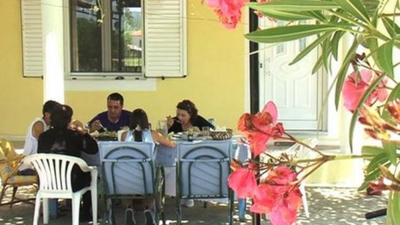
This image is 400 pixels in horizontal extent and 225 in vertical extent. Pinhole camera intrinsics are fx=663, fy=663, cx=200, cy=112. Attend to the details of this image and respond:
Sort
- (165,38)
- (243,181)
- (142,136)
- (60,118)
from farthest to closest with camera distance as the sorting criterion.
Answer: (165,38) → (142,136) → (60,118) → (243,181)

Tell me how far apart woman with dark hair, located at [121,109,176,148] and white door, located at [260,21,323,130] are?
12.9 ft

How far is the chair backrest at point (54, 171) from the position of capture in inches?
215

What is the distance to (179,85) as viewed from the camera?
9.29m

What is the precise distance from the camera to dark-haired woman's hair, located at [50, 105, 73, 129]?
5551mm

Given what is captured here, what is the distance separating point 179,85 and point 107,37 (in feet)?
4.21

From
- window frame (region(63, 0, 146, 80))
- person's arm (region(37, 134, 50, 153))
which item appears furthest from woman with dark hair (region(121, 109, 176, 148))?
window frame (region(63, 0, 146, 80))

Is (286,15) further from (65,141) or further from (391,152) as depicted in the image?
(65,141)

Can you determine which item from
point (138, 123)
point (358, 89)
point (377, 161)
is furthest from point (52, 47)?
point (377, 161)

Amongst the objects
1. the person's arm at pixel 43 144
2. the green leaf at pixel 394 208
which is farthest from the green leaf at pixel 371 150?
the person's arm at pixel 43 144

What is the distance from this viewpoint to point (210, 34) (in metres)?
9.20

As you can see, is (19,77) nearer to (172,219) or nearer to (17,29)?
(17,29)

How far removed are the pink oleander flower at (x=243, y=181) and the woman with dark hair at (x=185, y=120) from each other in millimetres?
5410

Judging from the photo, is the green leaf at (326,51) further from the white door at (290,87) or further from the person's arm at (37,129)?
the white door at (290,87)

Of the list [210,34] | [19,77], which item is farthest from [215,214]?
[19,77]
